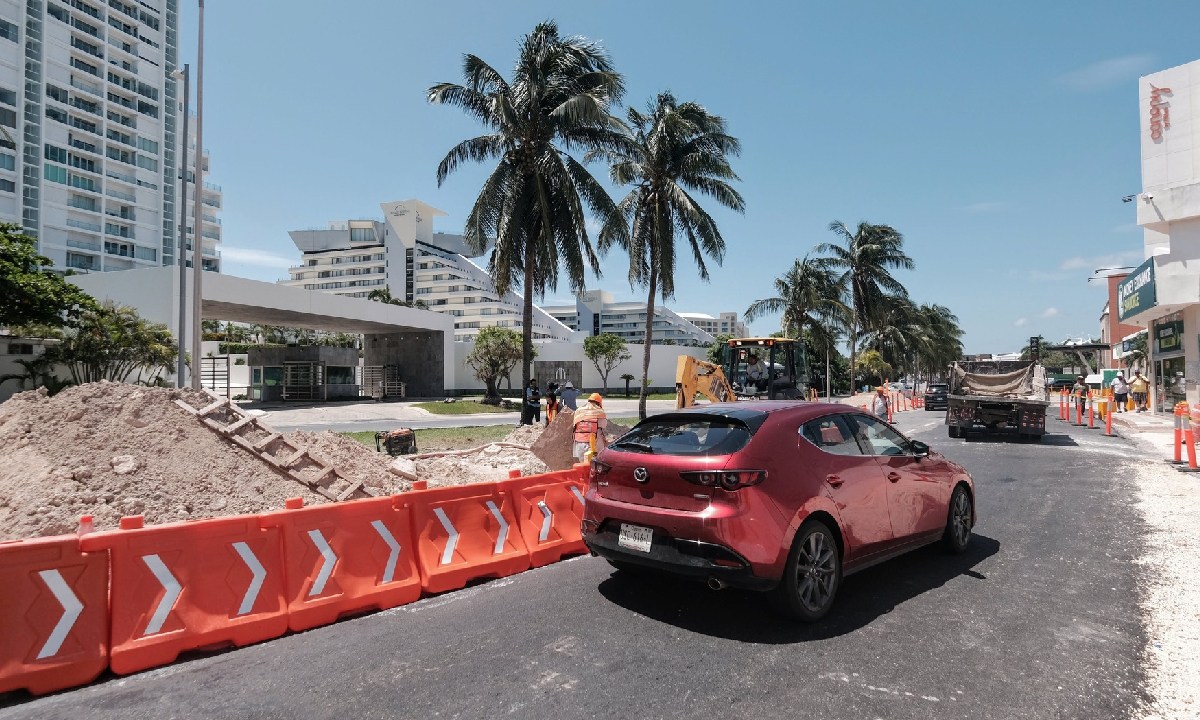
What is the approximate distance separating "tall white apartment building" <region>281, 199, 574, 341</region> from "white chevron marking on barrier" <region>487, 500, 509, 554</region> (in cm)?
9502

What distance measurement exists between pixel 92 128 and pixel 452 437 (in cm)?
7812

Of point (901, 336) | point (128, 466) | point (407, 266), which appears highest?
point (407, 266)

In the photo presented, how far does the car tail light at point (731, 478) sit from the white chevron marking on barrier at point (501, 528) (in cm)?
239

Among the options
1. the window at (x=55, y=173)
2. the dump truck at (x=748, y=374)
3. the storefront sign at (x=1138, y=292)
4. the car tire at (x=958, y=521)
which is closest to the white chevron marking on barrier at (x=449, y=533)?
the car tire at (x=958, y=521)

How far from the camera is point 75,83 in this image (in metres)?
→ 70.7

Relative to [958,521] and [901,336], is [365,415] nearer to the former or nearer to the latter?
[958,521]

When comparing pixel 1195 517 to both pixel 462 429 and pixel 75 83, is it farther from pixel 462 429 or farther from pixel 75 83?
pixel 75 83

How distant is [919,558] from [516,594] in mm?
3814

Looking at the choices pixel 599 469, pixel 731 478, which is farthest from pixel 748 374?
pixel 731 478

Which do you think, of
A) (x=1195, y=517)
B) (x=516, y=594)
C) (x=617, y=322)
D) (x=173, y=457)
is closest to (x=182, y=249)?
(x=173, y=457)

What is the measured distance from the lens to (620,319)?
156 meters

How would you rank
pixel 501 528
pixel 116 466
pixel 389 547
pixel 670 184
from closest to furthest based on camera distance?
pixel 389 547
pixel 501 528
pixel 116 466
pixel 670 184

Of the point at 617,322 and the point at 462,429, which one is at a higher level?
the point at 617,322

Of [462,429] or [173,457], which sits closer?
[173,457]
